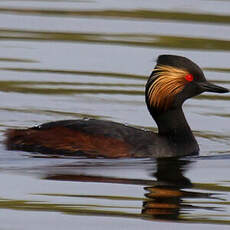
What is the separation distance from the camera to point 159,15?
70.9ft

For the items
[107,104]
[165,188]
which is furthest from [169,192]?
[107,104]

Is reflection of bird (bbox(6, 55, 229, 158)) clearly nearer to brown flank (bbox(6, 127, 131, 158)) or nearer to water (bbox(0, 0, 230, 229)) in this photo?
brown flank (bbox(6, 127, 131, 158))

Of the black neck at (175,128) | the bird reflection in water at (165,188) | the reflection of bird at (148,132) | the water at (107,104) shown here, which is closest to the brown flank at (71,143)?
the reflection of bird at (148,132)

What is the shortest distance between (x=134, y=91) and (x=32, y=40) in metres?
3.50

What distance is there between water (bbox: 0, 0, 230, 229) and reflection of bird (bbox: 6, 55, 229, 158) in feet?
0.63

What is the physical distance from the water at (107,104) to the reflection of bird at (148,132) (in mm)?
192

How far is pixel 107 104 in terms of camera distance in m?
16.0

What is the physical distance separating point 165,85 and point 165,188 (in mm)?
1991

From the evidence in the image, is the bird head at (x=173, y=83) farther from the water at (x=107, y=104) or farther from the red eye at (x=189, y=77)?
the water at (x=107, y=104)

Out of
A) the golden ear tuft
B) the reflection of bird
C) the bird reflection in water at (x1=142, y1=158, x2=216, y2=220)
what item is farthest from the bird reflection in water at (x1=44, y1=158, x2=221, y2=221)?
the golden ear tuft

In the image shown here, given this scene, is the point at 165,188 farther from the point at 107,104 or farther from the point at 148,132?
the point at 107,104

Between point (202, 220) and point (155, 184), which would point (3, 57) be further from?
point (202, 220)

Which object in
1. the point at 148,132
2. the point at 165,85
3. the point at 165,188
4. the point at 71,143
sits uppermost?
the point at 165,85

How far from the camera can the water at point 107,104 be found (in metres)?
10.8
